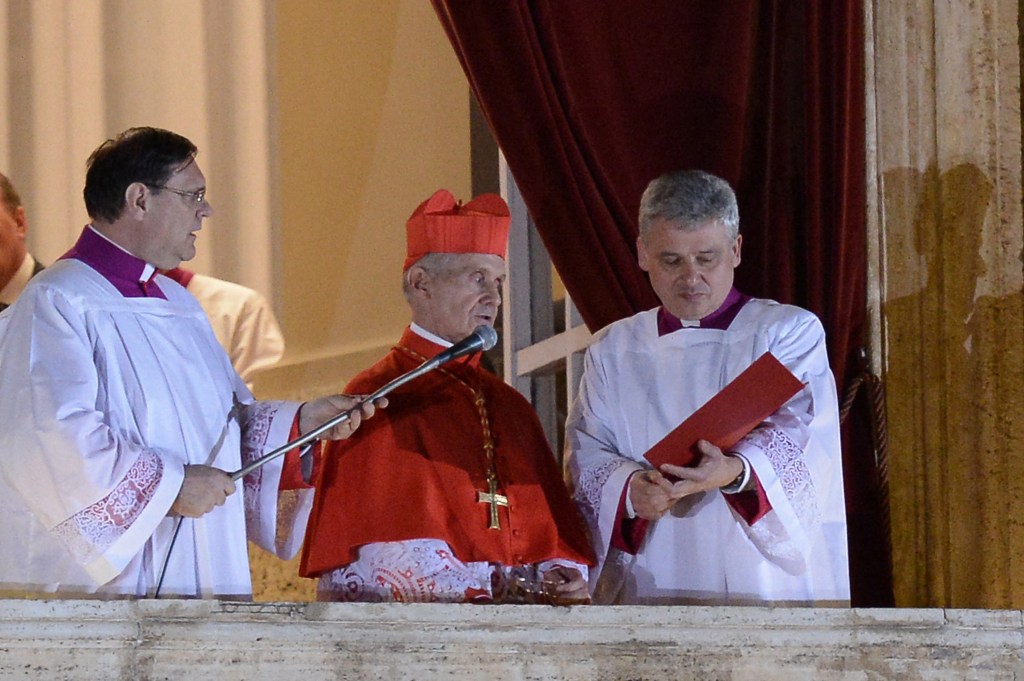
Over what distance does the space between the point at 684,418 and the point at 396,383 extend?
0.97m

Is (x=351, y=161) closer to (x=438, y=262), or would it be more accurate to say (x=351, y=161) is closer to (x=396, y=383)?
(x=438, y=262)

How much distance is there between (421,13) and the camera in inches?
249

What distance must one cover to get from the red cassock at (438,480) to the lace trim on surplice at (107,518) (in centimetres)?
48

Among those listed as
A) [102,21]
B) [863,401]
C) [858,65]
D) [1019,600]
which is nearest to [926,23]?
[858,65]

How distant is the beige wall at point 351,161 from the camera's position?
6.26 metres

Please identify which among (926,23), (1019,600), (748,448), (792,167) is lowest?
(1019,600)

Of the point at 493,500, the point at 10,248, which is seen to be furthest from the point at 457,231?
the point at 10,248

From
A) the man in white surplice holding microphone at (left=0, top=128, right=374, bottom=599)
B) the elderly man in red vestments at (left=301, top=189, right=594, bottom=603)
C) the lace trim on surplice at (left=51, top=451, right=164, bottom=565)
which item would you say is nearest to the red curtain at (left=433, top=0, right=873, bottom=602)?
the elderly man in red vestments at (left=301, top=189, right=594, bottom=603)

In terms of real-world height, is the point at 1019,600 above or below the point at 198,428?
below

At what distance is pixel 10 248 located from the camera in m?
5.40

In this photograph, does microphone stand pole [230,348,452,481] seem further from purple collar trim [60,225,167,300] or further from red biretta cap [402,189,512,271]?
red biretta cap [402,189,512,271]

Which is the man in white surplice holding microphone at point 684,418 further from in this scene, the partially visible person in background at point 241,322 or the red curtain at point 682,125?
the partially visible person in background at point 241,322

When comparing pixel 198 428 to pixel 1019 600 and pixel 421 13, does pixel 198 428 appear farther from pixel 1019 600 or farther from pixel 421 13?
pixel 421 13

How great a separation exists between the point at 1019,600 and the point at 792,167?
1.32 metres
